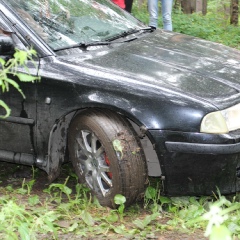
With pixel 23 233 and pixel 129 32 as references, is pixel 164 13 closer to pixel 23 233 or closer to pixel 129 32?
pixel 129 32

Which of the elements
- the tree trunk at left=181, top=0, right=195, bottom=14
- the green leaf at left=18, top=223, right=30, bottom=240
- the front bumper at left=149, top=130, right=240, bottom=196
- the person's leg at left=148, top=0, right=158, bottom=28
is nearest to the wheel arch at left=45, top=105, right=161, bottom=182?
the front bumper at left=149, top=130, right=240, bottom=196

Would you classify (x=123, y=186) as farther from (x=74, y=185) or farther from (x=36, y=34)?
(x=36, y=34)

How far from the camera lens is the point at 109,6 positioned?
505 cm

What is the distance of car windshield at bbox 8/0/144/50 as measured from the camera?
400 centimetres

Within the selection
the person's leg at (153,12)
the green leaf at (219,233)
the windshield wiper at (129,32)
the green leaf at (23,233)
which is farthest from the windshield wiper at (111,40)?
the green leaf at (219,233)

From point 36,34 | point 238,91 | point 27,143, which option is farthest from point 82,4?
point 238,91

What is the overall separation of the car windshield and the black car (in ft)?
0.04

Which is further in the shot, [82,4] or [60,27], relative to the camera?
[82,4]

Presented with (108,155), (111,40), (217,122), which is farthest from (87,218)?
(111,40)

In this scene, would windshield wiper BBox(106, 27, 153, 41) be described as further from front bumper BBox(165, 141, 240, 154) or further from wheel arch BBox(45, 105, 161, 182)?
front bumper BBox(165, 141, 240, 154)

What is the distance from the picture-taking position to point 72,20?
4324 millimetres

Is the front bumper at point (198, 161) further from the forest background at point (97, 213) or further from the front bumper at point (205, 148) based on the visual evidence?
the forest background at point (97, 213)

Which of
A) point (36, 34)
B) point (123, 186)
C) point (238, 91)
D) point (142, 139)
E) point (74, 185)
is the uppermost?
point (36, 34)

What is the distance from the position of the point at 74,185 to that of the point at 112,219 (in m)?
0.83
